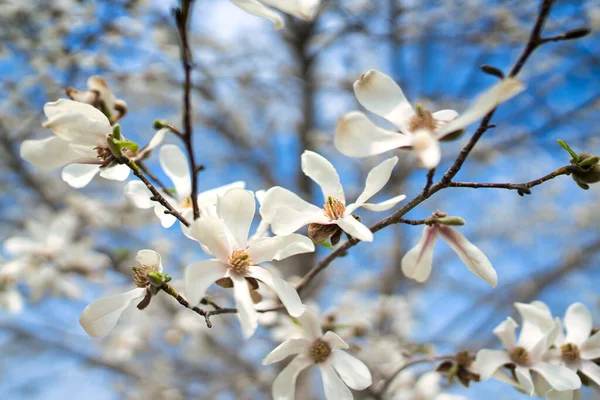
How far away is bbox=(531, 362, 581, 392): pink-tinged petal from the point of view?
577mm

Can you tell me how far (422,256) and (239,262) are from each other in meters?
0.25

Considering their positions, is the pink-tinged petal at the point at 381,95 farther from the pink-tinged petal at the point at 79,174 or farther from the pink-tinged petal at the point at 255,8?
the pink-tinged petal at the point at 79,174

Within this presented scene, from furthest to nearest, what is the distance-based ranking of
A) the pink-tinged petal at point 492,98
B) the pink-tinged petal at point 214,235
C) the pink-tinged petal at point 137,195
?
the pink-tinged petal at point 137,195, the pink-tinged petal at point 214,235, the pink-tinged petal at point 492,98

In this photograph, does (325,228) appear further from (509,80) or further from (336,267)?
(336,267)

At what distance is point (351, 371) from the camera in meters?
0.58

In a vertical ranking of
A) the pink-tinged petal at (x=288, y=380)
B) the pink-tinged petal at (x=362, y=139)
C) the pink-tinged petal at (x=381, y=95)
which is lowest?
the pink-tinged petal at (x=288, y=380)

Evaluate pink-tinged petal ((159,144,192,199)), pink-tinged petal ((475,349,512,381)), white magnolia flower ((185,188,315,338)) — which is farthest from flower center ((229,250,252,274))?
pink-tinged petal ((475,349,512,381))

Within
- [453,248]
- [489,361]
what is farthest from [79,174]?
[489,361]

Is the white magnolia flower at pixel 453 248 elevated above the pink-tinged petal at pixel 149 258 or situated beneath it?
elevated above

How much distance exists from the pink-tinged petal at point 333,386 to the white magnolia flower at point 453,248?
18 centimetres

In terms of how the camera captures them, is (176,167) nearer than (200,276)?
No

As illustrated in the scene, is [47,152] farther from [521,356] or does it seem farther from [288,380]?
[521,356]

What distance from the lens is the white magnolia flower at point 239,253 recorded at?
1.55 ft

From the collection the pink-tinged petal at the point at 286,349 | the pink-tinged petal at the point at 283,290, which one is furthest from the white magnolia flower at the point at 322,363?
the pink-tinged petal at the point at 283,290
